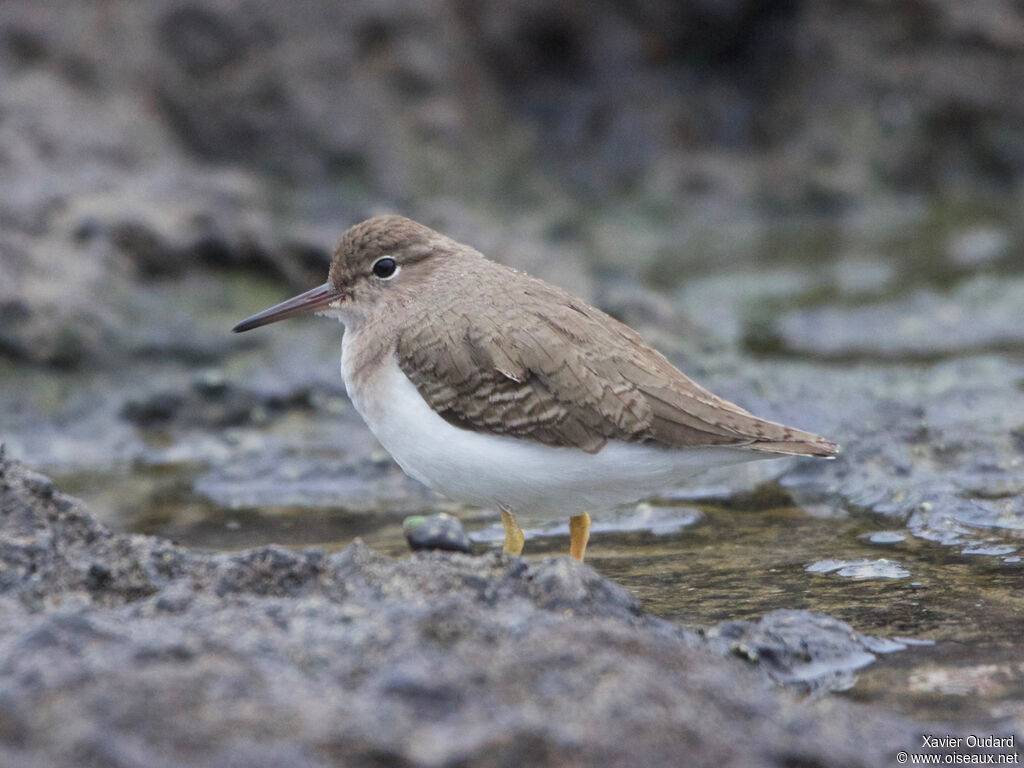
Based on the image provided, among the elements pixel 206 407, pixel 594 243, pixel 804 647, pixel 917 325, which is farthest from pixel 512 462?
pixel 594 243

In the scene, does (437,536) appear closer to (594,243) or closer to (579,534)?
(579,534)

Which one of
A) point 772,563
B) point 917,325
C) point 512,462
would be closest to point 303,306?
point 512,462

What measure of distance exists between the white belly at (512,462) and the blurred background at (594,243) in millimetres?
530

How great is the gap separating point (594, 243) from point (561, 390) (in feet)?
26.4

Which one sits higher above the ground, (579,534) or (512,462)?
(512,462)

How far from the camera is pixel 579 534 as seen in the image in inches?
209

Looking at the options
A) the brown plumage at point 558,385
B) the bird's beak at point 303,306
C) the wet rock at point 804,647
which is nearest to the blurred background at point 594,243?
the wet rock at point 804,647

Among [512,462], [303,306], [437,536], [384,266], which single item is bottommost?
[437,536]

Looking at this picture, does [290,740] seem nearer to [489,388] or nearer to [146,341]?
[489,388]

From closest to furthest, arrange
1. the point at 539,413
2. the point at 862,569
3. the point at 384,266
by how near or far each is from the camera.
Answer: the point at 539,413
the point at 862,569
the point at 384,266

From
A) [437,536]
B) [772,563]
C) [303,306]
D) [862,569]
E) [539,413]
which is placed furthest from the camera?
[303,306]

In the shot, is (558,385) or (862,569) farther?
(862,569)

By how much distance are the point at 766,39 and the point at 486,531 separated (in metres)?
9.42

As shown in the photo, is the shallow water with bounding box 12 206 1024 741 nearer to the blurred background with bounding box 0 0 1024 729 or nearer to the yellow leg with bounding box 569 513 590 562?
the blurred background with bounding box 0 0 1024 729
